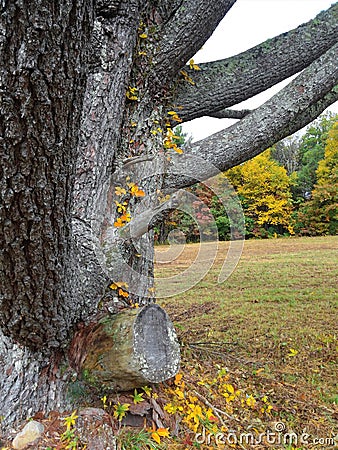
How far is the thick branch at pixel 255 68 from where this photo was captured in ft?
6.87

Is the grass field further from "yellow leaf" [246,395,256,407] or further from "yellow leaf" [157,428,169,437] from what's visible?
"yellow leaf" [157,428,169,437]

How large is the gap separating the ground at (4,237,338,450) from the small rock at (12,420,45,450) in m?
0.03

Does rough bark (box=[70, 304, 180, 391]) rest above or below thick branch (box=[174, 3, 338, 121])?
below

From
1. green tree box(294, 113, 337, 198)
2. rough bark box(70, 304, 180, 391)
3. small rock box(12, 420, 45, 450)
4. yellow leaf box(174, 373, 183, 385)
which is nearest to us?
small rock box(12, 420, 45, 450)

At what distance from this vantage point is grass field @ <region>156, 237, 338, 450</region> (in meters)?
2.04

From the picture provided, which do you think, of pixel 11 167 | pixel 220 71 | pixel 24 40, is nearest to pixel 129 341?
pixel 11 167

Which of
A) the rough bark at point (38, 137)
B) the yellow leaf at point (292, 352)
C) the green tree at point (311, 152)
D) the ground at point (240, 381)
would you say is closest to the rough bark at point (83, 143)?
the rough bark at point (38, 137)

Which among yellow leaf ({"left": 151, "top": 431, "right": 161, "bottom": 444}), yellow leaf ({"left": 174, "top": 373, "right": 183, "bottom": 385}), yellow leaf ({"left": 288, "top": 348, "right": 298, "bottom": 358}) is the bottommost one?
yellow leaf ({"left": 288, "top": 348, "right": 298, "bottom": 358})

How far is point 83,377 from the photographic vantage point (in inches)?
62.4

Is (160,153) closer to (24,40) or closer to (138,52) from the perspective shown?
(138,52)

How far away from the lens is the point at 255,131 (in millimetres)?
1995

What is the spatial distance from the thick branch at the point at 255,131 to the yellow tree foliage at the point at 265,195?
1123 centimetres

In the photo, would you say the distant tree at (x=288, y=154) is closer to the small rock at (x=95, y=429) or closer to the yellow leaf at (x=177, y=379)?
the yellow leaf at (x=177, y=379)

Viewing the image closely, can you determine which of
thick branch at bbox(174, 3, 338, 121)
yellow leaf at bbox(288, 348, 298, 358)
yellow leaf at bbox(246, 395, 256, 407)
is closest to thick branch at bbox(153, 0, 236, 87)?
thick branch at bbox(174, 3, 338, 121)
